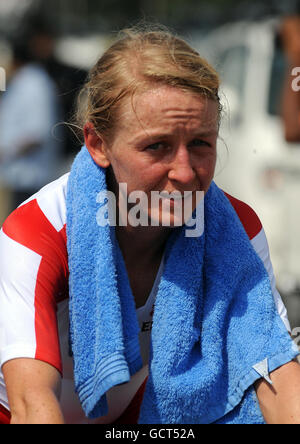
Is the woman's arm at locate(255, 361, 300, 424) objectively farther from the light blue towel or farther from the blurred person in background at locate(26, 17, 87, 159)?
the blurred person in background at locate(26, 17, 87, 159)

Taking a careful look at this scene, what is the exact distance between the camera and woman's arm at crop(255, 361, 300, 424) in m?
2.03

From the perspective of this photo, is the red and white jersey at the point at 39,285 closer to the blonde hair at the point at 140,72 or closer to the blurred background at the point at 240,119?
the blonde hair at the point at 140,72

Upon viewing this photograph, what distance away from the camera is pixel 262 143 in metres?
6.20

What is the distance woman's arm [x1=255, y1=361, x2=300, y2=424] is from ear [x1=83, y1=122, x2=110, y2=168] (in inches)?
29.9

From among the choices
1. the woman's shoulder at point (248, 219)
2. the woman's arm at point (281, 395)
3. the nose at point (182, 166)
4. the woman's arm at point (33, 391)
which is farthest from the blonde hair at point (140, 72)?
the woman's arm at point (281, 395)

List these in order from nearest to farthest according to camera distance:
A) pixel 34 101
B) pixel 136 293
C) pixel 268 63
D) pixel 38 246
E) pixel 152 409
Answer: pixel 38 246 → pixel 152 409 → pixel 136 293 → pixel 34 101 → pixel 268 63

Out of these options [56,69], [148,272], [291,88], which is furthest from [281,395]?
[56,69]

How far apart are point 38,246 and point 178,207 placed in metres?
0.39

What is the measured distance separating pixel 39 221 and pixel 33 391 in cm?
47

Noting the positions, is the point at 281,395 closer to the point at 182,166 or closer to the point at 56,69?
the point at 182,166

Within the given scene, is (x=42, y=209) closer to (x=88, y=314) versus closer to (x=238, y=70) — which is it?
(x=88, y=314)

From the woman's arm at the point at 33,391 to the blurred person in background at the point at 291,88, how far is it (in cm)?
299

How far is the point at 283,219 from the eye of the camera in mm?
5750

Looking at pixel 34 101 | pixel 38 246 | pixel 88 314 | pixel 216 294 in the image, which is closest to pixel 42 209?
pixel 38 246
